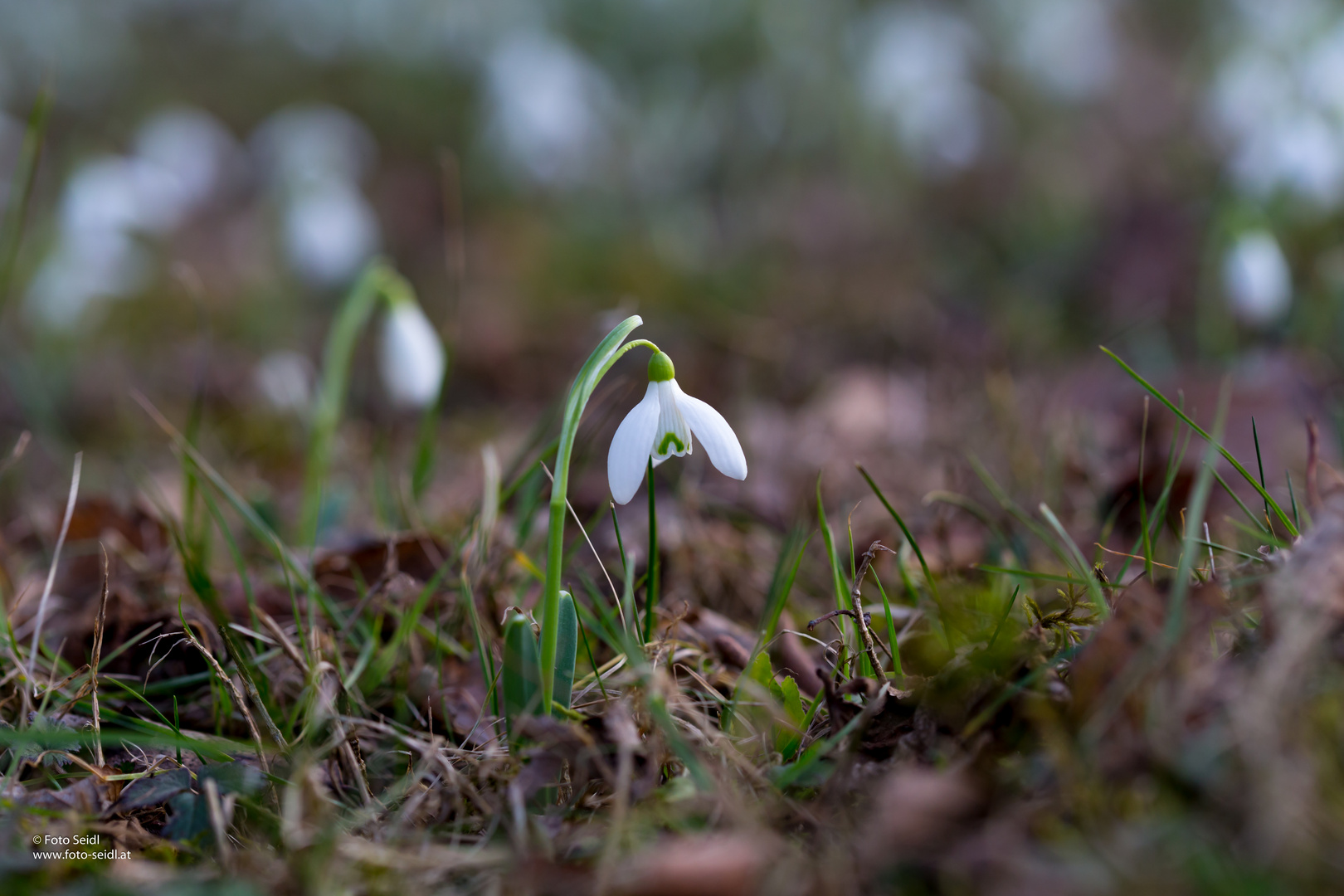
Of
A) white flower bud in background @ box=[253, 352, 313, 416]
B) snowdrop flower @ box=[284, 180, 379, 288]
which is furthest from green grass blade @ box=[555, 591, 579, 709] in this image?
snowdrop flower @ box=[284, 180, 379, 288]

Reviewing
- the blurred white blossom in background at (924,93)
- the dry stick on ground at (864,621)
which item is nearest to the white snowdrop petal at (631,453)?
the dry stick on ground at (864,621)

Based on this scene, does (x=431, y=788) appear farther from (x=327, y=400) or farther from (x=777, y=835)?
(x=327, y=400)

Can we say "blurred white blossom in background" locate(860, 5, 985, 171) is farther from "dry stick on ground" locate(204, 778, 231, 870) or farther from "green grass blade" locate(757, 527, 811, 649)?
"dry stick on ground" locate(204, 778, 231, 870)

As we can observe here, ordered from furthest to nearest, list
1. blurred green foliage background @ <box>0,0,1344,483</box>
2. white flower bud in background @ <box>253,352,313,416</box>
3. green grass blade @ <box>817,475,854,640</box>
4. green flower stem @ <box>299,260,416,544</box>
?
blurred green foliage background @ <box>0,0,1344,483</box> < white flower bud in background @ <box>253,352,313,416</box> < green flower stem @ <box>299,260,416,544</box> < green grass blade @ <box>817,475,854,640</box>

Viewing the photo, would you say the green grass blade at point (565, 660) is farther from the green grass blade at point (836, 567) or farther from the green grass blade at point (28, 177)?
the green grass blade at point (28, 177)

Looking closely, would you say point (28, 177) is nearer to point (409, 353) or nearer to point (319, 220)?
point (409, 353)

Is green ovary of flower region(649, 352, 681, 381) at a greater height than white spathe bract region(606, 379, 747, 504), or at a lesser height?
greater

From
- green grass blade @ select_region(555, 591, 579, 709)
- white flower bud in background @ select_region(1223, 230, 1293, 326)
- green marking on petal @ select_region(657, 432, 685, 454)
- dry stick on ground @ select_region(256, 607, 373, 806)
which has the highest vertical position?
green marking on petal @ select_region(657, 432, 685, 454)

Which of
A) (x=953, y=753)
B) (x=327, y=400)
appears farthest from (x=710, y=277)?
(x=953, y=753)
